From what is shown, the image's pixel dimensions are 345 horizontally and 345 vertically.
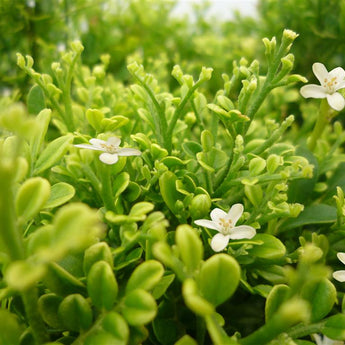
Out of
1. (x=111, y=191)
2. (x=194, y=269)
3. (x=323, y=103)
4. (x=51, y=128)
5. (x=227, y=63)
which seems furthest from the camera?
(x=227, y=63)

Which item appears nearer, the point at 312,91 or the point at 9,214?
the point at 9,214

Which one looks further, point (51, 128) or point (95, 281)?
point (51, 128)

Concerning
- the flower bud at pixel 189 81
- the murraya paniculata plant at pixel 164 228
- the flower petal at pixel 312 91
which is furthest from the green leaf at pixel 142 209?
the flower petal at pixel 312 91

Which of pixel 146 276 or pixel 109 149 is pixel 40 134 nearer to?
pixel 109 149

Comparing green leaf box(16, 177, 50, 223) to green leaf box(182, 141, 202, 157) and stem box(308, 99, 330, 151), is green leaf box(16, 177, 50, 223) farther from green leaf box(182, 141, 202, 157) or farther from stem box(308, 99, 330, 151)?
stem box(308, 99, 330, 151)

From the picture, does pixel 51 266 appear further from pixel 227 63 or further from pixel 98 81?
pixel 227 63

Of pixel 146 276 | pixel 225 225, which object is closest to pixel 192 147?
pixel 225 225

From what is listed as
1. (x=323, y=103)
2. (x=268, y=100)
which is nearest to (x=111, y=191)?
(x=323, y=103)
